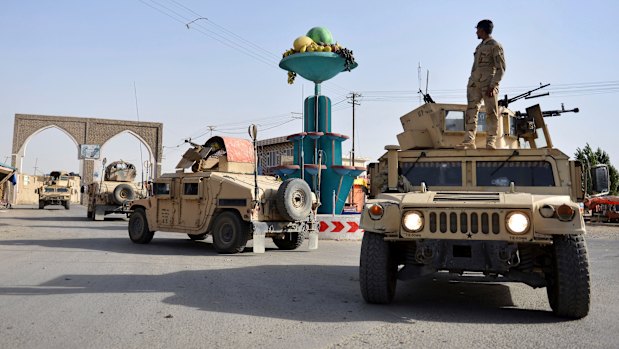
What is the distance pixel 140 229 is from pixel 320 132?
737 centimetres

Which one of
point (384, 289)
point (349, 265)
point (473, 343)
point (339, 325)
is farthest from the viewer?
point (349, 265)

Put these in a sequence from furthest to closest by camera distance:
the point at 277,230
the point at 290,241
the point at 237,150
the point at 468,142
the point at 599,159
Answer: the point at 599,159, the point at 237,150, the point at 290,241, the point at 277,230, the point at 468,142

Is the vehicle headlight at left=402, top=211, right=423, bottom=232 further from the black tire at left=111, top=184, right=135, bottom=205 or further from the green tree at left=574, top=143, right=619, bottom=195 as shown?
the green tree at left=574, top=143, right=619, bottom=195

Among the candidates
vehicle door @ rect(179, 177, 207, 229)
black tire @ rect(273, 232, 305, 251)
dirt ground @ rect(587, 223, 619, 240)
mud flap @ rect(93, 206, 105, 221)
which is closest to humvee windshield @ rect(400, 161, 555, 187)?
black tire @ rect(273, 232, 305, 251)

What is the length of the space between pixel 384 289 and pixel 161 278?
10.7 feet

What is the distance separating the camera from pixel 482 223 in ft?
14.7

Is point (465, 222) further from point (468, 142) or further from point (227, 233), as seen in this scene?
point (227, 233)

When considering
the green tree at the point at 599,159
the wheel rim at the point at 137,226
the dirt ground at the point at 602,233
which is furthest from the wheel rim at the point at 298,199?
the green tree at the point at 599,159

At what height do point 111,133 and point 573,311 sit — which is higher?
point 111,133

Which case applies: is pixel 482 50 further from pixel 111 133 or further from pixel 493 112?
pixel 111 133

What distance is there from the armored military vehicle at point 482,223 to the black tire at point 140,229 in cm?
755

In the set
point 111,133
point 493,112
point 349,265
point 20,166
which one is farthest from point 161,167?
point 493,112

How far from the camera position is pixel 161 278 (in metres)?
6.78

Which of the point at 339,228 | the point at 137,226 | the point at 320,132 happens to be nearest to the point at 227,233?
the point at 137,226
